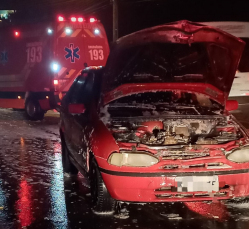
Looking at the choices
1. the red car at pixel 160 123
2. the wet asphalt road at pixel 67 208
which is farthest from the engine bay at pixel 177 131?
the wet asphalt road at pixel 67 208

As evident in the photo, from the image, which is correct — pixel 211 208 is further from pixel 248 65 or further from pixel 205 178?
pixel 248 65

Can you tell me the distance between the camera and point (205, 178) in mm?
4879

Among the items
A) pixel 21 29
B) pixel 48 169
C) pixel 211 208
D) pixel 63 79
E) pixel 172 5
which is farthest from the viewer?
pixel 172 5

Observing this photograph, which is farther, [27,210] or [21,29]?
[21,29]

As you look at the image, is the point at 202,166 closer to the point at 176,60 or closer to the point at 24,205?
the point at 24,205

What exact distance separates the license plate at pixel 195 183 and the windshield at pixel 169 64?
1.66 meters

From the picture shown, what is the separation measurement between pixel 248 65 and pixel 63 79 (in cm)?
674

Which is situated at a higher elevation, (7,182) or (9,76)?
(9,76)

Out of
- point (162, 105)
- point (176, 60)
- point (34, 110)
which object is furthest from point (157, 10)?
point (162, 105)

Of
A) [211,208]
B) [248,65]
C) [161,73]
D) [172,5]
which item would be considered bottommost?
[211,208]

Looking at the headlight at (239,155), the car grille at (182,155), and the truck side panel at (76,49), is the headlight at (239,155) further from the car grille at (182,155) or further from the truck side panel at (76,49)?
the truck side panel at (76,49)


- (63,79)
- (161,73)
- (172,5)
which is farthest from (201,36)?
(172,5)

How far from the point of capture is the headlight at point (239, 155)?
5.01 m

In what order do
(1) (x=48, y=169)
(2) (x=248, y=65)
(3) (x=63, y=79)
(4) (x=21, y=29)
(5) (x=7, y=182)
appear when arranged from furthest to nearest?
1. (2) (x=248, y=65)
2. (4) (x=21, y=29)
3. (3) (x=63, y=79)
4. (1) (x=48, y=169)
5. (5) (x=7, y=182)
